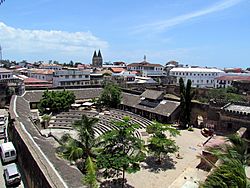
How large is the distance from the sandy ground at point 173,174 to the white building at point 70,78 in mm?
39588

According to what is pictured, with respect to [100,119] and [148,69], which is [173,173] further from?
[148,69]

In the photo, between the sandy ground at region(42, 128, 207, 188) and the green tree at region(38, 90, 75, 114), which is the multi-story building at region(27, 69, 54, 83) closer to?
the green tree at region(38, 90, 75, 114)

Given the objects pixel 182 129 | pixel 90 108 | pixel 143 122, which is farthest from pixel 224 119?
pixel 90 108

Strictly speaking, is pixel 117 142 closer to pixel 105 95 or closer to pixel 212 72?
pixel 105 95

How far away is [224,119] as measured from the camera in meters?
25.7

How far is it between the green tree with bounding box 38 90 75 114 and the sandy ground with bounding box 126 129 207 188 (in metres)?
19.9

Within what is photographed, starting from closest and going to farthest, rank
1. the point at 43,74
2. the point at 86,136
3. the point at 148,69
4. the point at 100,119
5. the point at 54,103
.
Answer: the point at 86,136, the point at 100,119, the point at 54,103, the point at 43,74, the point at 148,69

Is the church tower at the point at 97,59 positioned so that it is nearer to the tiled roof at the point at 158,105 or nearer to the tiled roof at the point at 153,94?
the tiled roof at the point at 158,105

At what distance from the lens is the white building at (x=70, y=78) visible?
58219mm

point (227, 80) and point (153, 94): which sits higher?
point (227, 80)

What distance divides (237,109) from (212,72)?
2199 inches

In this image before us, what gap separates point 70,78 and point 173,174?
46.5m

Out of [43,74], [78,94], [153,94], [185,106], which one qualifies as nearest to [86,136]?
[185,106]

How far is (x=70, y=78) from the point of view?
60719 millimetres
